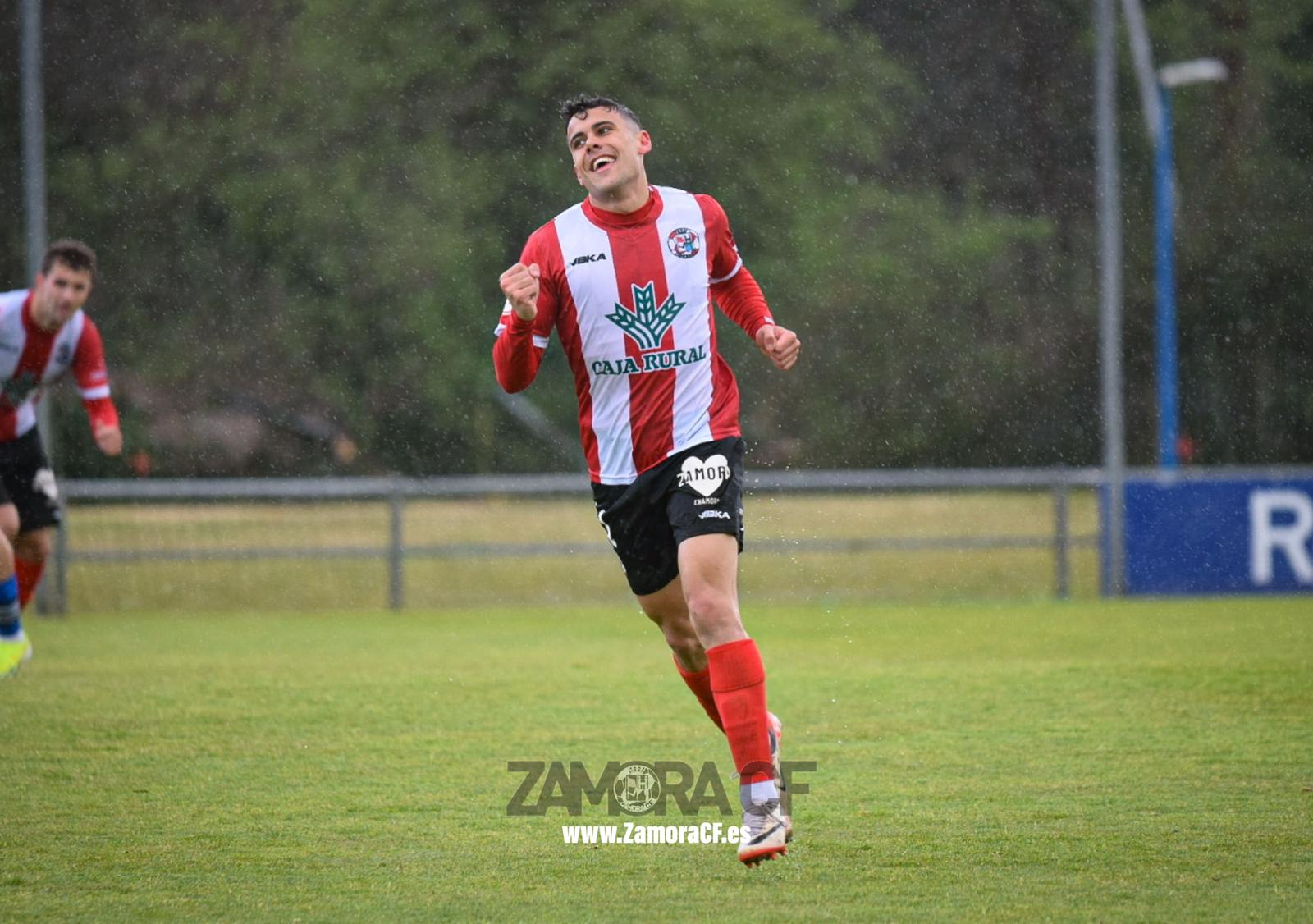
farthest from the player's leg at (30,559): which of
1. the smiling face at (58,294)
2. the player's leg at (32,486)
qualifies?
the smiling face at (58,294)

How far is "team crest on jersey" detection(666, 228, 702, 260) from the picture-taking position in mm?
5109

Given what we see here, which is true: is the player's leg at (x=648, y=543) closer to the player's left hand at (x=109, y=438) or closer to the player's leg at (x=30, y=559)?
the player's left hand at (x=109, y=438)

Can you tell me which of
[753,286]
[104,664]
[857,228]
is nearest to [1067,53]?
[857,228]

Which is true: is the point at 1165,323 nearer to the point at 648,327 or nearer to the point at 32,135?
the point at 32,135

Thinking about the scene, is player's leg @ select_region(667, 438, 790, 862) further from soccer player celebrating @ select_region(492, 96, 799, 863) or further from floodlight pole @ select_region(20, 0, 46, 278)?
floodlight pole @ select_region(20, 0, 46, 278)

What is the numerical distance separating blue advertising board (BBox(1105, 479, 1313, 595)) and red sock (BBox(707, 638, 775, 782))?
32.4 ft

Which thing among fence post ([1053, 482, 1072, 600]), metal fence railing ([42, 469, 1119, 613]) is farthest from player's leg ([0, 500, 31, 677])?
fence post ([1053, 482, 1072, 600])

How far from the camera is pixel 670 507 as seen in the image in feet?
16.2

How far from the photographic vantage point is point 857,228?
23.1m

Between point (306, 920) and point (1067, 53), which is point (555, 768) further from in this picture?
point (1067, 53)

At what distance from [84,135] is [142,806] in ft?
51.0

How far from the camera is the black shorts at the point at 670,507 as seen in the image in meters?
4.86

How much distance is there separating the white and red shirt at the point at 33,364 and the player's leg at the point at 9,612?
17.9 inches

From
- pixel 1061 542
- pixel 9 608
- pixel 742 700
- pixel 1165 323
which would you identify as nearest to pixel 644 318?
pixel 742 700
